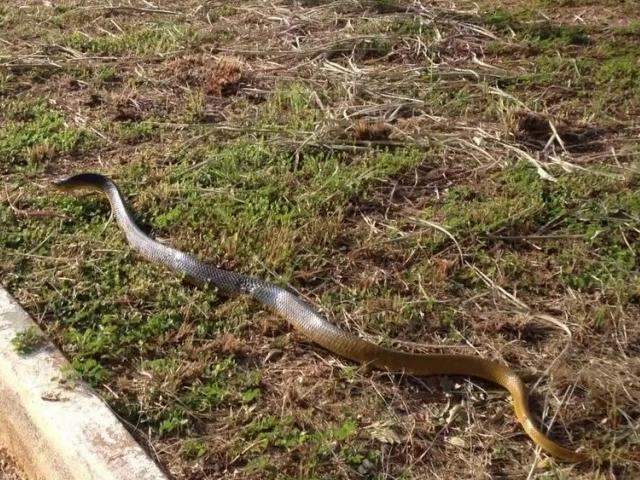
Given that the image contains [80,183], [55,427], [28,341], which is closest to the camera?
[55,427]

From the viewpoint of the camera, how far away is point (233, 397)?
146 inches

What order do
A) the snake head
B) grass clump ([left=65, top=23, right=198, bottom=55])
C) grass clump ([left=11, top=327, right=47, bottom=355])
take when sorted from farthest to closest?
1. grass clump ([left=65, top=23, right=198, bottom=55])
2. the snake head
3. grass clump ([left=11, top=327, right=47, bottom=355])

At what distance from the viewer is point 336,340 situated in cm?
398

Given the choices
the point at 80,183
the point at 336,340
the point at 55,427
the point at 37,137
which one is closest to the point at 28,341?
the point at 55,427

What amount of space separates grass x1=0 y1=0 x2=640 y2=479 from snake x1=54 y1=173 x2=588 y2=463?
0.20 feet

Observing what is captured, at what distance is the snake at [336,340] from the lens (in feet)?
11.9

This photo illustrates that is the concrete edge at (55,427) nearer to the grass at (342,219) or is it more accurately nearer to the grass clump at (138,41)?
the grass at (342,219)

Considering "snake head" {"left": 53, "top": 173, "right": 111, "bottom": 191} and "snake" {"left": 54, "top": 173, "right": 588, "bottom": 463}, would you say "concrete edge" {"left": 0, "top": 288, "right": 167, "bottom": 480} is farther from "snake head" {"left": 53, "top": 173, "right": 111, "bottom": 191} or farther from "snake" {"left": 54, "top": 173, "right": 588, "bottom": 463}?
"snake head" {"left": 53, "top": 173, "right": 111, "bottom": 191}

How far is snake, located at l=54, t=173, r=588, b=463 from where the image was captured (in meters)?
3.64

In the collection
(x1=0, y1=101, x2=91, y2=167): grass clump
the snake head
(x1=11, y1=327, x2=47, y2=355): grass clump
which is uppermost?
(x1=11, y1=327, x2=47, y2=355): grass clump

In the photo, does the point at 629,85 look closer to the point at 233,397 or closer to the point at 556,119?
the point at 556,119

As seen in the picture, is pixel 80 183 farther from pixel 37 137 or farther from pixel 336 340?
pixel 336 340

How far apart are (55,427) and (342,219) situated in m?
2.03

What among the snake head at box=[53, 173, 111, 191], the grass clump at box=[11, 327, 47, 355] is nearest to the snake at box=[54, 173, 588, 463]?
the snake head at box=[53, 173, 111, 191]
